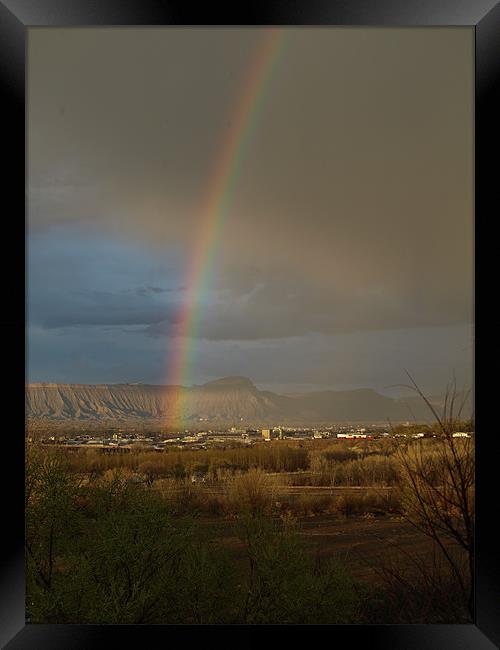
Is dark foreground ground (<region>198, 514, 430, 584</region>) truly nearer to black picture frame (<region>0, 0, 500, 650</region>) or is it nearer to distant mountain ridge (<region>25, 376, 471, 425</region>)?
distant mountain ridge (<region>25, 376, 471, 425</region>)

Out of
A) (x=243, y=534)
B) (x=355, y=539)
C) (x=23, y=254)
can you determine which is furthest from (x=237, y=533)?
(x=23, y=254)

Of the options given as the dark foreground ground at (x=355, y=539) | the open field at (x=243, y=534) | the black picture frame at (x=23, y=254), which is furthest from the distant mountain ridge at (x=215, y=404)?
the black picture frame at (x=23, y=254)

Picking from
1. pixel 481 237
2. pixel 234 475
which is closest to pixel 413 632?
pixel 481 237

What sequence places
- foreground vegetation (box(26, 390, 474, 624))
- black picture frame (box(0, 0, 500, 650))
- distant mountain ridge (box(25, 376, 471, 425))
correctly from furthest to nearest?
distant mountain ridge (box(25, 376, 471, 425)) < foreground vegetation (box(26, 390, 474, 624)) < black picture frame (box(0, 0, 500, 650))

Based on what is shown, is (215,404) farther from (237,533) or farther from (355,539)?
(355,539)

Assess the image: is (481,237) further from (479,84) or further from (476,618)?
(476,618)

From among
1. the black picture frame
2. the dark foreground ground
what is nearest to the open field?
the dark foreground ground
